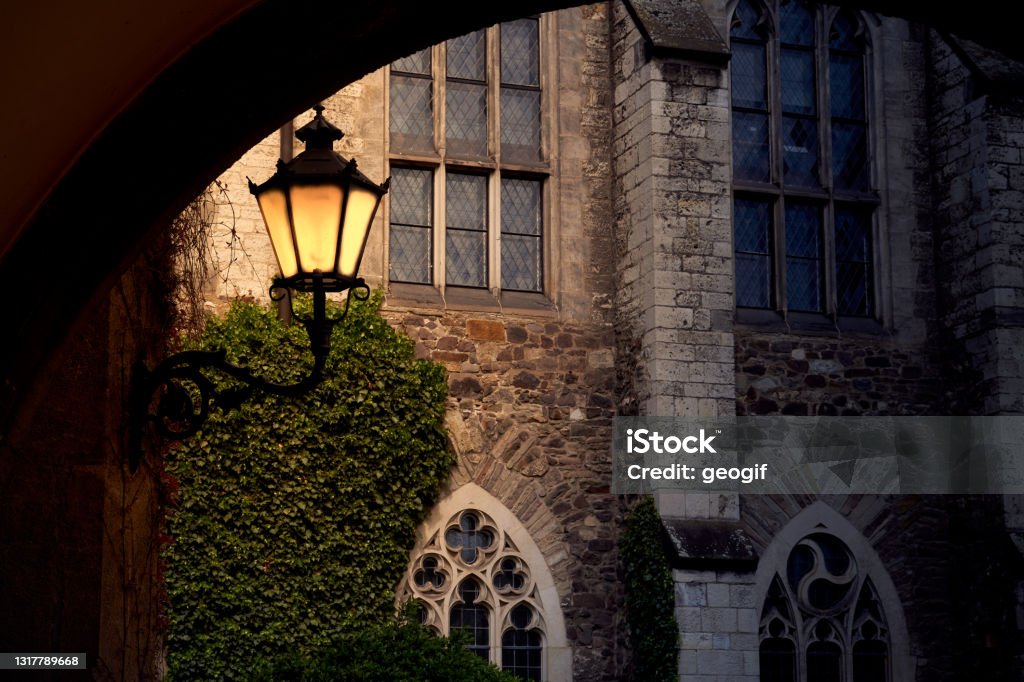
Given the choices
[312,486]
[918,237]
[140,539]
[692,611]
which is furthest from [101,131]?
[918,237]

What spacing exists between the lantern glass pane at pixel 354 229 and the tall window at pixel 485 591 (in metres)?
6.22

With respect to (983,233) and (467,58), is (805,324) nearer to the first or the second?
(983,233)

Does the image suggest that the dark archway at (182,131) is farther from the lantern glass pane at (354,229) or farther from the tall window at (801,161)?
the tall window at (801,161)

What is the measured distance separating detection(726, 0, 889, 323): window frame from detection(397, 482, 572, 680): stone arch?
2.70 metres

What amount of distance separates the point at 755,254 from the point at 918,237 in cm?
152

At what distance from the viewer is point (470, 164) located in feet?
38.2

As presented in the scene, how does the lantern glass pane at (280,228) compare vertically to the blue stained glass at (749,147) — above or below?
below

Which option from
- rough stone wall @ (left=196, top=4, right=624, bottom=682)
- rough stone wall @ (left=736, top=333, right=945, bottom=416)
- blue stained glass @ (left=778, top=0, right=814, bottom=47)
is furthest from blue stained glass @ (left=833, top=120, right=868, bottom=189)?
rough stone wall @ (left=196, top=4, right=624, bottom=682)

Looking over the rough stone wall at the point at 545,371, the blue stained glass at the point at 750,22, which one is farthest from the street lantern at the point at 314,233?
the blue stained glass at the point at 750,22

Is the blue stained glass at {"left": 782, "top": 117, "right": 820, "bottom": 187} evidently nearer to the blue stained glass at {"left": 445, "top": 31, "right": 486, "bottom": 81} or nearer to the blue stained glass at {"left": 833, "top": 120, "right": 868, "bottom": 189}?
the blue stained glass at {"left": 833, "top": 120, "right": 868, "bottom": 189}

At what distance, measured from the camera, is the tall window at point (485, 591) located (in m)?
10.8

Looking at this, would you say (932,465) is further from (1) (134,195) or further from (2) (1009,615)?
(1) (134,195)

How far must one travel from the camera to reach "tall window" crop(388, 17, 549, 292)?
453 inches

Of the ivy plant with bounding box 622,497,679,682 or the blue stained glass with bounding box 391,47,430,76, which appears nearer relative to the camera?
the ivy plant with bounding box 622,497,679,682
